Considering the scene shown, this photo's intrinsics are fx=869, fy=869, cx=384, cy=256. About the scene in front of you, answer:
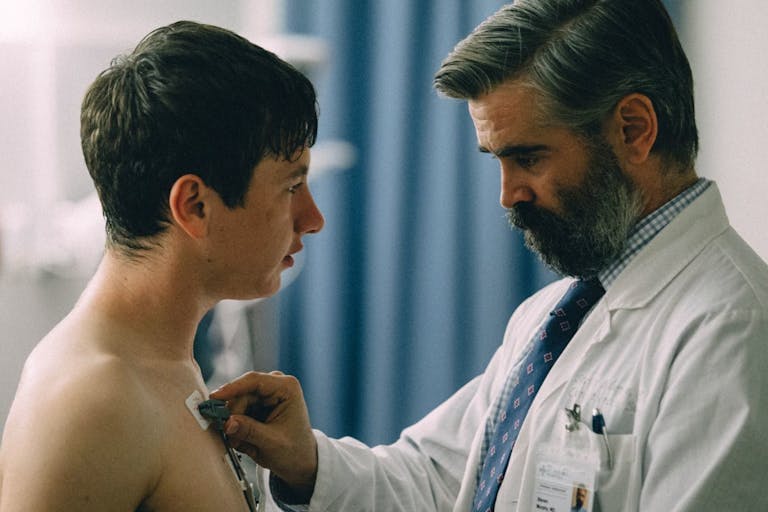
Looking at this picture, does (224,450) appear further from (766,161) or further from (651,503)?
(766,161)

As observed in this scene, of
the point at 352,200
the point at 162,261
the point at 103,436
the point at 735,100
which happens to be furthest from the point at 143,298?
the point at 735,100

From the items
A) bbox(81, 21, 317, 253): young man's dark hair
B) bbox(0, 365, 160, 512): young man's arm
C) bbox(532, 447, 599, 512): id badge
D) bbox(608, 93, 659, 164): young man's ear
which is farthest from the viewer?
bbox(608, 93, 659, 164): young man's ear

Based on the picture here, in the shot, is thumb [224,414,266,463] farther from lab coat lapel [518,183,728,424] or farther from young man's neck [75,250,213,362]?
lab coat lapel [518,183,728,424]

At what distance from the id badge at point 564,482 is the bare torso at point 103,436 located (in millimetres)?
434

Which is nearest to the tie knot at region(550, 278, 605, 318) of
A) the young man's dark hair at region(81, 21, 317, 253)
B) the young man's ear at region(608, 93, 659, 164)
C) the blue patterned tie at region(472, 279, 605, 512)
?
the blue patterned tie at region(472, 279, 605, 512)

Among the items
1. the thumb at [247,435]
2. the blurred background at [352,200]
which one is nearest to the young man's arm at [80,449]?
the thumb at [247,435]

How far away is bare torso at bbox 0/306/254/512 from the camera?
33.2 inches

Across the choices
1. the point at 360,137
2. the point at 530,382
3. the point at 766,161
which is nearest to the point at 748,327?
the point at 530,382

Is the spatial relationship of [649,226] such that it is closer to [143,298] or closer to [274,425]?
[274,425]

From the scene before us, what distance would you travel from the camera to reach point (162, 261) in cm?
103

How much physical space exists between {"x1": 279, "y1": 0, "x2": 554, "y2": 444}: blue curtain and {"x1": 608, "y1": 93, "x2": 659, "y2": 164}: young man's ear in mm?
996

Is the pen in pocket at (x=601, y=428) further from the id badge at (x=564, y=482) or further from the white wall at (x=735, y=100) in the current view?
the white wall at (x=735, y=100)

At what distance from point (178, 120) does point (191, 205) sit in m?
0.10

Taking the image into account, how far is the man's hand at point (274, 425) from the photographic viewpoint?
1.25m
